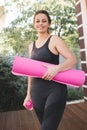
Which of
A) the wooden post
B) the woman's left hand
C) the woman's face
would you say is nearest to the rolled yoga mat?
the woman's left hand

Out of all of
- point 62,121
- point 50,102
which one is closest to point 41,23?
point 50,102

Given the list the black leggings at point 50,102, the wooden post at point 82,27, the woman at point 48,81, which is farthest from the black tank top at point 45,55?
the wooden post at point 82,27

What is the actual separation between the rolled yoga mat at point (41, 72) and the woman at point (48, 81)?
30mm

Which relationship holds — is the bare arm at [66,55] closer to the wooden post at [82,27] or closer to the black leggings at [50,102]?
the black leggings at [50,102]

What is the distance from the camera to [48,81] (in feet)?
5.90

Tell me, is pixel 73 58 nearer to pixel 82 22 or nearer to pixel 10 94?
pixel 82 22

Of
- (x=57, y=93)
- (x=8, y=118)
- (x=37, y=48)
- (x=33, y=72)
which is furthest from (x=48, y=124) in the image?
(x=8, y=118)

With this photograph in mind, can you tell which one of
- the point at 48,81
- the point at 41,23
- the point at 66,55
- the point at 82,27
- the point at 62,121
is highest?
the point at 41,23

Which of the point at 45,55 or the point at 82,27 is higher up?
the point at 45,55

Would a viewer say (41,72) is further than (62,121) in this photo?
No

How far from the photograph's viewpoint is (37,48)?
1.88 metres

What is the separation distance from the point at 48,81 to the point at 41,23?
0.37 metres

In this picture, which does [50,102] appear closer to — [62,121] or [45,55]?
[45,55]

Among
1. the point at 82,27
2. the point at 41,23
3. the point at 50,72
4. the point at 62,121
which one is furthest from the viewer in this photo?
the point at 82,27
